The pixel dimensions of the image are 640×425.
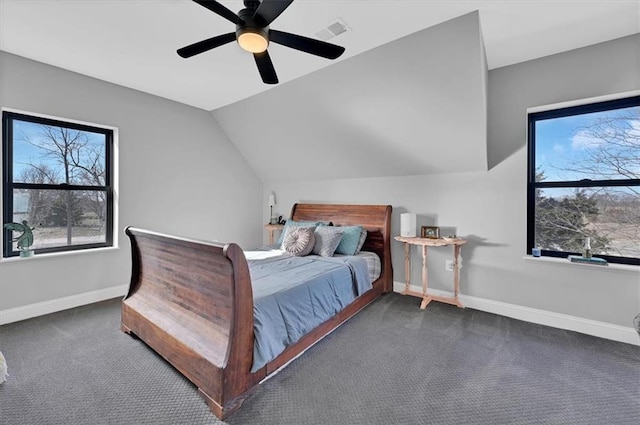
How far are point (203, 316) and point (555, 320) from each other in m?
3.24

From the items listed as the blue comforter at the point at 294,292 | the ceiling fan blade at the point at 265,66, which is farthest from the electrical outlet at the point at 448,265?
the ceiling fan blade at the point at 265,66

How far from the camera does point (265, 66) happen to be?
2047mm

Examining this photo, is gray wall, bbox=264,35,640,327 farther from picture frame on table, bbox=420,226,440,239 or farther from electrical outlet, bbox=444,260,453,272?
picture frame on table, bbox=420,226,440,239

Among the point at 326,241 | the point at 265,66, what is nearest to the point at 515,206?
the point at 326,241

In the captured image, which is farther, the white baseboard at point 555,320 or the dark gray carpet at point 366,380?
the white baseboard at point 555,320

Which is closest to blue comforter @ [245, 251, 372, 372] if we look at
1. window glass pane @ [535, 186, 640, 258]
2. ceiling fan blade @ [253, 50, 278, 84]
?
ceiling fan blade @ [253, 50, 278, 84]

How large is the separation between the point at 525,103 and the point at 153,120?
4394 mm

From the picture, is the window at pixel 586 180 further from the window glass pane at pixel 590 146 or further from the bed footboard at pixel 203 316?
the bed footboard at pixel 203 316

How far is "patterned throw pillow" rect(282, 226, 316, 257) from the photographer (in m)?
3.41

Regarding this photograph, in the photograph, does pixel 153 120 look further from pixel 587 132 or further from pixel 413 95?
pixel 587 132

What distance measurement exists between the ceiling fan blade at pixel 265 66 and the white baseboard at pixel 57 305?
3.18 metres

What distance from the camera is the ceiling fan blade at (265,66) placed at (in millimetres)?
1950

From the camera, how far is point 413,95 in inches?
112

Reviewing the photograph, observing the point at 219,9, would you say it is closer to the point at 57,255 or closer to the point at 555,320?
the point at 57,255
